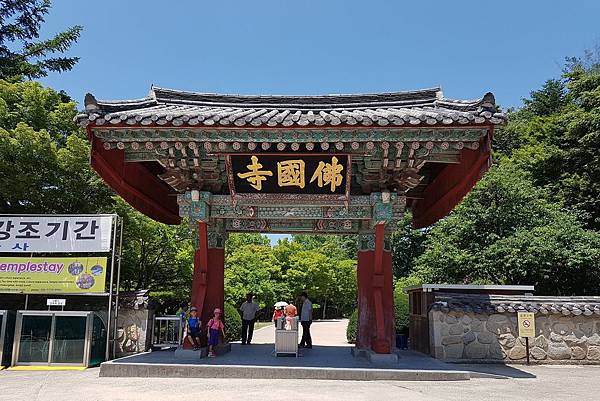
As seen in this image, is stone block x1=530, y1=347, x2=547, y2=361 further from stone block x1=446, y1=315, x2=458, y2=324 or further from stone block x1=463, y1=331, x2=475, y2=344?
stone block x1=446, y1=315, x2=458, y2=324

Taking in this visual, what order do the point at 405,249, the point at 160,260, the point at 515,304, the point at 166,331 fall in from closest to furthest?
1. the point at 515,304
2. the point at 166,331
3. the point at 160,260
4. the point at 405,249

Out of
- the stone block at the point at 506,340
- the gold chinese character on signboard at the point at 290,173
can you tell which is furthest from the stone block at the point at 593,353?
the gold chinese character on signboard at the point at 290,173

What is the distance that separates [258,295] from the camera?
3158 cm

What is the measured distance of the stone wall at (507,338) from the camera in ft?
40.6

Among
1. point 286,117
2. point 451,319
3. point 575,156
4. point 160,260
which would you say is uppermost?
point 575,156

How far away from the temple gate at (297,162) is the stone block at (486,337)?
2998mm

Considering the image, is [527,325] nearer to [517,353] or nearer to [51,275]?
[517,353]

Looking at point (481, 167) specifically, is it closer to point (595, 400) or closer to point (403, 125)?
point (403, 125)

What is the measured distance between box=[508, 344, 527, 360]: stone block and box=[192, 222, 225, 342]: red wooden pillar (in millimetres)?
7421

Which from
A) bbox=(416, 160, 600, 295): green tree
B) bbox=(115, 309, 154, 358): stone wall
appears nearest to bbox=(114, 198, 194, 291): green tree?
bbox=(115, 309, 154, 358): stone wall

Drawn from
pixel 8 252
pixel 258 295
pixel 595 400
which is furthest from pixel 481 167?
pixel 258 295

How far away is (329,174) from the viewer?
9.82 m

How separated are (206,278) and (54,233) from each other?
13.2ft

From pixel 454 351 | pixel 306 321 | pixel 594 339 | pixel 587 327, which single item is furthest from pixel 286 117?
pixel 594 339
